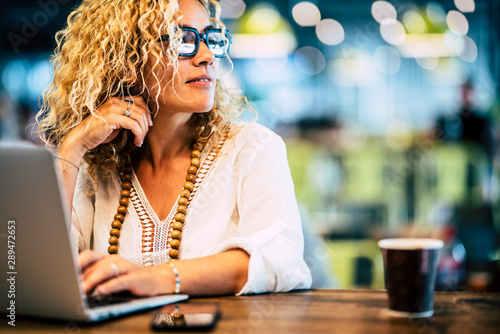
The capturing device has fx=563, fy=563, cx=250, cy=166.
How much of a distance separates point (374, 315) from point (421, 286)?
10 centimetres

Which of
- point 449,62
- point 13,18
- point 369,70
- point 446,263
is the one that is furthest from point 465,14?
point 13,18

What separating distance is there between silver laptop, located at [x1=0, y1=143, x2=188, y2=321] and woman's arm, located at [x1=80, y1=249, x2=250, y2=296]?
2.9 inches

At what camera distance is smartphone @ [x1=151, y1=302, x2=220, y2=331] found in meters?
0.87

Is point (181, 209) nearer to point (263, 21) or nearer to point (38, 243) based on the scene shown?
point (38, 243)

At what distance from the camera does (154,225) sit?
1571 millimetres

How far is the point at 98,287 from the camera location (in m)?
1.04

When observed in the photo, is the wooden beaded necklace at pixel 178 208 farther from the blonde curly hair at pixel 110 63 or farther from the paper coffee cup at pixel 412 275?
the paper coffee cup at pixel 412 275

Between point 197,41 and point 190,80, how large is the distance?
0.36 ft

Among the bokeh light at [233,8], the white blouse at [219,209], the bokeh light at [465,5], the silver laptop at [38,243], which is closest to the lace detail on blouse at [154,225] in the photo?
the white blouse at [219,209]

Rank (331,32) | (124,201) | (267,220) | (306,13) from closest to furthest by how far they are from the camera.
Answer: (267,220)
(124,201)
(306,13)
(331,32)

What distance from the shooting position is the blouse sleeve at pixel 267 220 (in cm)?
124

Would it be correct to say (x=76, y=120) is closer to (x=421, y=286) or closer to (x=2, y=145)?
(x=2, y=145)

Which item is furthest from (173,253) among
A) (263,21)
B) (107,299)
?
(263,21)

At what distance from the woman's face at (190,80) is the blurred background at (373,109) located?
1.85 meters
